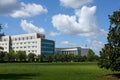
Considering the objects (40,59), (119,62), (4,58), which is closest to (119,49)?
(119,62)

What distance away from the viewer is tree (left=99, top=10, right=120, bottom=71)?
3453 cm

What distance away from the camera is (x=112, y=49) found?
35.0 m

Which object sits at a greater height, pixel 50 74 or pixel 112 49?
pixel 112 49

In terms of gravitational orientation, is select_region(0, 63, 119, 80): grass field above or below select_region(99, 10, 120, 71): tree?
below

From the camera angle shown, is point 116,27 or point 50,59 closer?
point 116,27

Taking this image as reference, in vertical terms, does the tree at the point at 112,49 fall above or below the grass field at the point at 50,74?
above

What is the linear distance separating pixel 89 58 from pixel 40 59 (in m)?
33.1

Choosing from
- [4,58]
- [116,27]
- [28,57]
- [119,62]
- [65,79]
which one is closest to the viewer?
A: [65,79]

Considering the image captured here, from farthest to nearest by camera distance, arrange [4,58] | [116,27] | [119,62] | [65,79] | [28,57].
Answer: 1. [28,57]
2. [4,58]
3. [116,27]
4. [119,62]
5. [65,79]

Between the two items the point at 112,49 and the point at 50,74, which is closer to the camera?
the point at 112,49

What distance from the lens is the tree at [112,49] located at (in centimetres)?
3453

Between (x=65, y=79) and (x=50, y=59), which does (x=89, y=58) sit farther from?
(x=65, y=79)

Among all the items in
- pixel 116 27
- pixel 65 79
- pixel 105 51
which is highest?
pixel 116 27

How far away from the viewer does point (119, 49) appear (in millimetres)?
34344
